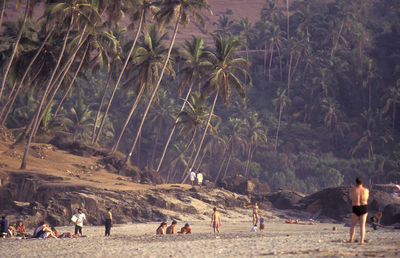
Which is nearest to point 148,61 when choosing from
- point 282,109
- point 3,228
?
point 3,228

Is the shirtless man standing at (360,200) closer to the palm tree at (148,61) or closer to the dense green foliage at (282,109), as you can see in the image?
the palm tree at (148,61)

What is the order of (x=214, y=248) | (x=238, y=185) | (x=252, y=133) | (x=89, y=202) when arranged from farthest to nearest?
(x=252, y=133) → (x=238, y=185) → (x=89, y=202) → (x=214, y=248)

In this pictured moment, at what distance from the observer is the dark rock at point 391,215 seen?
27078mm

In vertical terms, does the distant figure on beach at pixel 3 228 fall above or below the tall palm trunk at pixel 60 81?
below

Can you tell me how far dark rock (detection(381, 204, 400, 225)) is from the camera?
27078 millimetres

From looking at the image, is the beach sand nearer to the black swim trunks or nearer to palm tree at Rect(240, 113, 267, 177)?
the black swim trunks

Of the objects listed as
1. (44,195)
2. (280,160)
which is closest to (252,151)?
(280,160)

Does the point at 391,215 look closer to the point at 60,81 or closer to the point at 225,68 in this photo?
the point at 225,68

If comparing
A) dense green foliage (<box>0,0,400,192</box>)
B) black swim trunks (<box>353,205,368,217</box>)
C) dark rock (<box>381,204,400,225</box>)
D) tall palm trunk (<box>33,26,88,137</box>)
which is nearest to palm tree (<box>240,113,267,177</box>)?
dense green foliage (<box>0,0,400,192</box>)

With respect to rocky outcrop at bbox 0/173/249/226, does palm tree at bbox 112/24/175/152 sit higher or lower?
higher

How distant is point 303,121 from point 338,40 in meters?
22.4

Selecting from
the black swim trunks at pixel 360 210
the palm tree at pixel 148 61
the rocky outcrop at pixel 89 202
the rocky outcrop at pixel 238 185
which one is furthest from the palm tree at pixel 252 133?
the black swim trunks at pixel 360 210

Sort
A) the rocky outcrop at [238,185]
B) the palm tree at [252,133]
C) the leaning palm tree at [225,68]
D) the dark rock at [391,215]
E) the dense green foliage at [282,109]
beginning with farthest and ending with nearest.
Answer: the palm tree at [252,133], the dense green foliage at [282,109], the leaning palm tree at [225,68], the rocky outcrop at [238,185], the dark rock at [391,215]

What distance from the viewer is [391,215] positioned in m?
27.5
